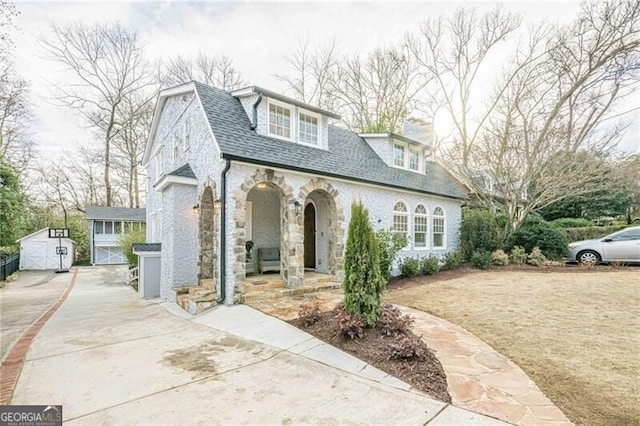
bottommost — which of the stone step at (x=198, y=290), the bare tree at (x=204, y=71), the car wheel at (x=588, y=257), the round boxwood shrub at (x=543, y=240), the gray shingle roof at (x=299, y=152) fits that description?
the stone step at (x=198, y=290)

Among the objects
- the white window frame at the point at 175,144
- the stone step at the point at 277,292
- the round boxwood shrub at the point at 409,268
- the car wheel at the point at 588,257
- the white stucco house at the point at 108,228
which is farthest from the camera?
the white stucco house at the point at 108,228

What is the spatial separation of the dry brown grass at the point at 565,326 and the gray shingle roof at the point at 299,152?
4.07m

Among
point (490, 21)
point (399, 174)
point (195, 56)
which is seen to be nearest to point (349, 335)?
point (399, 174)

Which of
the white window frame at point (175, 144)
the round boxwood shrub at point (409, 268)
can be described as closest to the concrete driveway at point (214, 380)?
the round boxwood shrub at point (409, 268)

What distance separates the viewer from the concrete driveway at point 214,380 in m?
3.07

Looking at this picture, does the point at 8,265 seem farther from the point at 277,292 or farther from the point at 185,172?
the point at 277,292

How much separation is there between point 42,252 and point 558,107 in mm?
33289

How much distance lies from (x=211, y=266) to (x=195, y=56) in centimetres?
1909

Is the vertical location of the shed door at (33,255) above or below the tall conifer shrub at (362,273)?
below

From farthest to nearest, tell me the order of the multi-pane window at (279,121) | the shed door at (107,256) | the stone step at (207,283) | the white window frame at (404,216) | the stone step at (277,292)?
the shed door at (107,256)
the white window frame at (404,216)
the multi-pane window at (279,121)
the stone step at (207,283)
the stone step at (277,292)

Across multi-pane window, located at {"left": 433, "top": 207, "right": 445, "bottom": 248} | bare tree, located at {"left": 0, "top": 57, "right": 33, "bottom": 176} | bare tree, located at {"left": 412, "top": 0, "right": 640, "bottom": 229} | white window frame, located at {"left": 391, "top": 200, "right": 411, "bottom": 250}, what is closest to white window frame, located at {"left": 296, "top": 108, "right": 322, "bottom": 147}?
A: white window frame, located at {"left": 391, "top": 200, "right": 411, "bottom": 250}

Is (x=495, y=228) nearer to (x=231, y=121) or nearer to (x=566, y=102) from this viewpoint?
(x=566, y=102)

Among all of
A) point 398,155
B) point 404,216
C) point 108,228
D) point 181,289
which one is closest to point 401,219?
point 404,216

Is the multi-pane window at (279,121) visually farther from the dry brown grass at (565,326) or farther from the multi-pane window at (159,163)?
the multi-pane window at (159,163)
